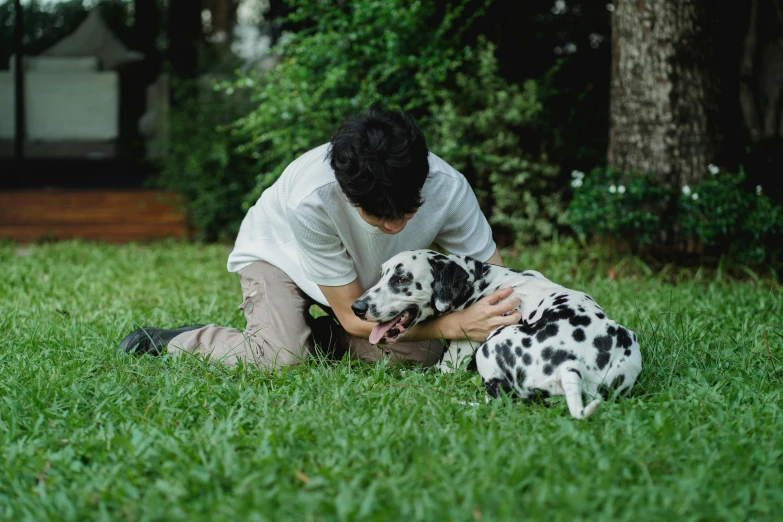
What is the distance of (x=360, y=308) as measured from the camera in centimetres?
356

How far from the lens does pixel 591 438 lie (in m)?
2.80

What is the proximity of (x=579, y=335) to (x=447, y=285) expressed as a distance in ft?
2.27

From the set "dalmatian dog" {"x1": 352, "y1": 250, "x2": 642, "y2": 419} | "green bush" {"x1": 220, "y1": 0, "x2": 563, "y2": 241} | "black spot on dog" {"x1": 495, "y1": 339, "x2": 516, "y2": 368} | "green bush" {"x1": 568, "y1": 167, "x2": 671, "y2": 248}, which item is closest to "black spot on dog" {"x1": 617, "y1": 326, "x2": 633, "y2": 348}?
"dalmatian dog" {"x1": 352, "y1": 250, "x2": 642, "y2": 419}

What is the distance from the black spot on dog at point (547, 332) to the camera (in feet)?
10.5

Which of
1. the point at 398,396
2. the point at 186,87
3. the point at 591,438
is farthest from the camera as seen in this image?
the point at 186,87

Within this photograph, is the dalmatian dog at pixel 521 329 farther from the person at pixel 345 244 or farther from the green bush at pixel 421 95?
the green bush at pixel 421 95

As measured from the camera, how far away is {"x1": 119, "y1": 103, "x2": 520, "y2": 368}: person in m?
3.25

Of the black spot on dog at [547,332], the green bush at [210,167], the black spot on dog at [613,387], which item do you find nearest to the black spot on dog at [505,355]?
the black spot on dog at [547,332]

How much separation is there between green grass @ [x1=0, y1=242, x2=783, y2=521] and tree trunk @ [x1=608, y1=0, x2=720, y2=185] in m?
2.12

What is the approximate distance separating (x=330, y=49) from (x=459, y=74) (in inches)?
49.7

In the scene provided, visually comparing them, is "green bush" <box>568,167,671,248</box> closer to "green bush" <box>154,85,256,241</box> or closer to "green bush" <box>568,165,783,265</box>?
"green bush" <box>568,165,783,265</box>

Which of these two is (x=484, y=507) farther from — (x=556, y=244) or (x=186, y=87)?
(x=186, y=87)

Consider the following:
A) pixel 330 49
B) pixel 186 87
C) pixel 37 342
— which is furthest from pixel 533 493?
pixel 186 87

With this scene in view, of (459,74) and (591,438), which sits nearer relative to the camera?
(591,438)
